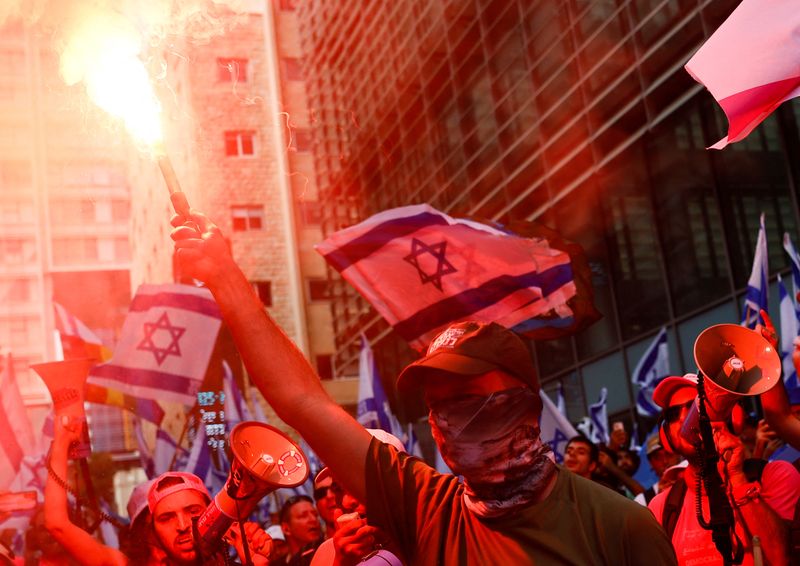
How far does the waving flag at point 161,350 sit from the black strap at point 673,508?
8.49m

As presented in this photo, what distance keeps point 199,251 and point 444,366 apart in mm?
694

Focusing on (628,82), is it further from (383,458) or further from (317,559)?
(383,458)

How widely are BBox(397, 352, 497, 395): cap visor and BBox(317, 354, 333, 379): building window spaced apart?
3924 centimetres

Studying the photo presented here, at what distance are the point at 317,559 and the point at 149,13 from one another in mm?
2176

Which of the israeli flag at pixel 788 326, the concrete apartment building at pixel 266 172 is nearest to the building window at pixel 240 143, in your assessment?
the concrete apartment building at pixel 266 172

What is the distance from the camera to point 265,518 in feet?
51.9

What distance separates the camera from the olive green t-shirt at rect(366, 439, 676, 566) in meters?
2.41

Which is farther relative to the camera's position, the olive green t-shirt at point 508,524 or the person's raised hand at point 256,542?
the person's raised hand at point 256,542

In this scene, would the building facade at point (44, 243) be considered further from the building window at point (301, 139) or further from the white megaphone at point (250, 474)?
Answer: the white megaphone at point (250, 474)

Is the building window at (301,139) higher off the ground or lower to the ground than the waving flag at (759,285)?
higher

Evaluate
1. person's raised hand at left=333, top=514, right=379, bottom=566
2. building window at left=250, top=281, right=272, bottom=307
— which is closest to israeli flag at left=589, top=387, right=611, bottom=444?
person's raised hand at left=333, top=514, right=379, bottom=566

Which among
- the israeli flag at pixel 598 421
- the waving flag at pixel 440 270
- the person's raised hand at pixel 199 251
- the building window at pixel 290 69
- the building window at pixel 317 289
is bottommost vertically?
the israeli flag at pixel 598 421

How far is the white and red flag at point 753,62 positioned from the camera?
5.11 m

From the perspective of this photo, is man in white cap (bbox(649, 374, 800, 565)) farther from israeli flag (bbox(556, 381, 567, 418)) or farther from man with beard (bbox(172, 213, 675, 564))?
israeli flag (bbox(556, 381, 567, 418))
